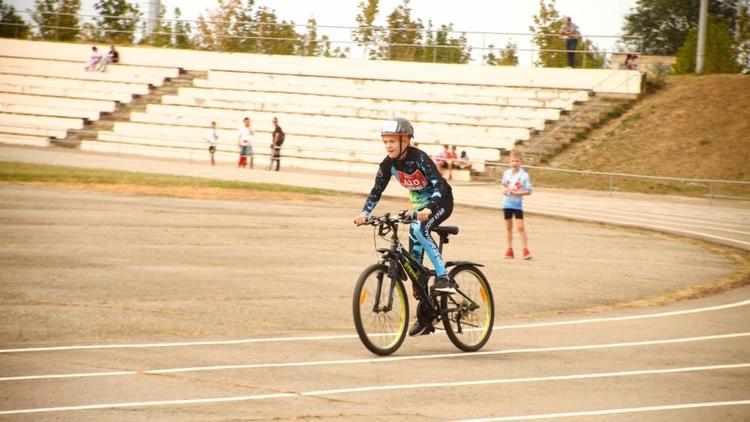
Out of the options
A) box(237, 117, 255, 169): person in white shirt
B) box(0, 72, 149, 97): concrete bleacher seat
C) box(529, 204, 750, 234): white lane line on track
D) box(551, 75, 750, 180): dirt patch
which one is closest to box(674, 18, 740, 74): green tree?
box(551, 75, 750, 180): dirt patch

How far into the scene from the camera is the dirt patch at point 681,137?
40125 mm

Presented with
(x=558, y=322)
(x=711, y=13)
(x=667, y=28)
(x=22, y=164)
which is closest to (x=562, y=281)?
(x=558, y=322)

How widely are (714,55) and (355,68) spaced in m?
17.0

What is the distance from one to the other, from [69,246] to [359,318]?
327 inches

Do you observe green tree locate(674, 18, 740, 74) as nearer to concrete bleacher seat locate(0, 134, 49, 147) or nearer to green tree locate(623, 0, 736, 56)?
green tree locate(623, 0, 736, 56)

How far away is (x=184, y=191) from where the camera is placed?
88.9 feet

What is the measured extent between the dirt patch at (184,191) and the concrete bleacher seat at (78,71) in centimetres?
2470

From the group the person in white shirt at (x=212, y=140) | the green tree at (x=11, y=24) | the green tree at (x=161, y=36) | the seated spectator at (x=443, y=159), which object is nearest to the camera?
the seated spectator at (x=443, y=159)

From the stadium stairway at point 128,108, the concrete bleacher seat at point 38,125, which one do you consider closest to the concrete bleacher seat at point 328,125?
the stadium stairway at point 128,108

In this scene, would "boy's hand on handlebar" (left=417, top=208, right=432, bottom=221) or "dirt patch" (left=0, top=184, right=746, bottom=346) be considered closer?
"boy's hand on handlebar" (left=417, top=208, right=432, bottom=221)

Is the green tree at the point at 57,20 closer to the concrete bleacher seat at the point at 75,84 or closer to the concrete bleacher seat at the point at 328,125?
the concrete bleacher seat at the point at 75,84

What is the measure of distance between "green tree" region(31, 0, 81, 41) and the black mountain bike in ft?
174

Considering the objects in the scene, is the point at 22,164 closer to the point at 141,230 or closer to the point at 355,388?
the point at 141,230

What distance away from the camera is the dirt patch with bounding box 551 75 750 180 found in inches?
1580
